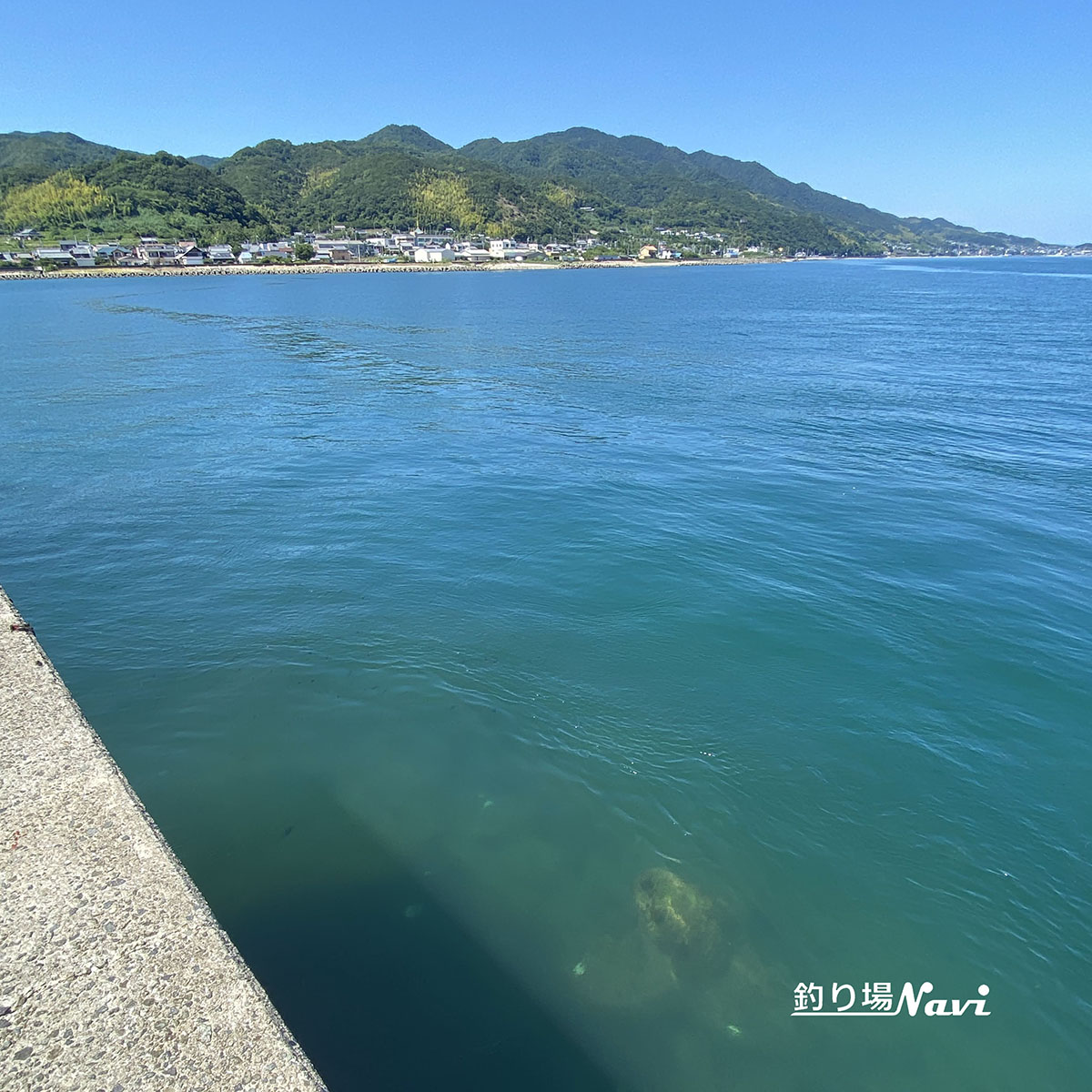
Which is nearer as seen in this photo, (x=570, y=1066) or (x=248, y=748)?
(x=570, y=1066)

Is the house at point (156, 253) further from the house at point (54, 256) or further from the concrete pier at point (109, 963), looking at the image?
the concrete pier at point (109, 963)

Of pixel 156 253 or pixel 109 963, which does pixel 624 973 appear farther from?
pixel 156 253

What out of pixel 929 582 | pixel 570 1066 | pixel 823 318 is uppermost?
pixel 823 318

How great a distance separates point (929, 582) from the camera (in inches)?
723

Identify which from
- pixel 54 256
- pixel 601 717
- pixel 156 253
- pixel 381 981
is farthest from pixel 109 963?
pixel 156 253

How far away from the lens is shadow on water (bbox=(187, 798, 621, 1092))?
306 inches

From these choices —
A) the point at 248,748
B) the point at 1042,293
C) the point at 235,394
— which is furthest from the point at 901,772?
the point at 1042,293

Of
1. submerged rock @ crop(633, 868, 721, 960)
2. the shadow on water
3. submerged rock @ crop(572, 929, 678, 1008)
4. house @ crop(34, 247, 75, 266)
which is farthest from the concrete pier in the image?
house @ crop(34, 247, 75, 266)

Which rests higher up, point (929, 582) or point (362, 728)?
point (929, 582)

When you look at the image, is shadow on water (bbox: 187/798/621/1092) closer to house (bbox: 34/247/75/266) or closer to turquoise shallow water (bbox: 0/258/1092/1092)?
turquoise shallow water (bbox: 0/258/1092/1092)

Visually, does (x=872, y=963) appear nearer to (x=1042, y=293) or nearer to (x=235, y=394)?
(x=235, y=394)

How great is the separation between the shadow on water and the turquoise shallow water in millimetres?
43

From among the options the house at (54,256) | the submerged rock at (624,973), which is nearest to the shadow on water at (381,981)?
the submerged rock at (624,973)

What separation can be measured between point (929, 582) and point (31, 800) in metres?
19.9
